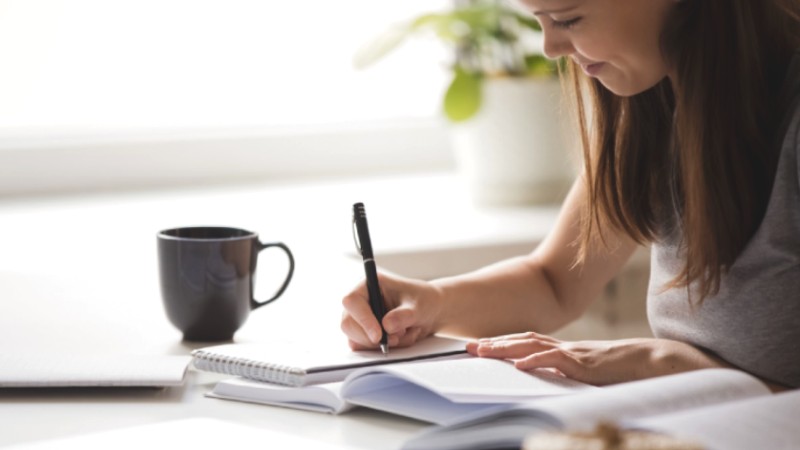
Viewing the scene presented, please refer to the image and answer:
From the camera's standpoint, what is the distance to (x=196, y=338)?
1.26m

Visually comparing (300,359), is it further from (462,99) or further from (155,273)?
(462,99)

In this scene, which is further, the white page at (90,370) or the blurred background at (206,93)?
the blurred background at (206,93)

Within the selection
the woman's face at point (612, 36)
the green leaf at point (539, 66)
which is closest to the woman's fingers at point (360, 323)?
the woman's face at point (612, 36)

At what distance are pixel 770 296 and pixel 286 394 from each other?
45 cm

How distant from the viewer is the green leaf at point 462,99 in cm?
212

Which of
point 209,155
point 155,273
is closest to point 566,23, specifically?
point 155,273

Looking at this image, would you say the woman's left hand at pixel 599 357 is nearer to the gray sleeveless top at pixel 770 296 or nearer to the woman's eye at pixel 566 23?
the gray sleeveless top at pixel 770 296

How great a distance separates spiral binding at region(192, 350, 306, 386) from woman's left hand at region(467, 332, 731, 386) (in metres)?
0.18

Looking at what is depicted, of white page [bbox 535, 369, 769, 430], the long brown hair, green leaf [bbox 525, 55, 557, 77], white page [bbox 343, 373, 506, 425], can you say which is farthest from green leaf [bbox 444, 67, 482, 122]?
white page [bbox 535, 369, 769, 430]

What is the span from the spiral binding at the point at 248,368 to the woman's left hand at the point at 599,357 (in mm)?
176

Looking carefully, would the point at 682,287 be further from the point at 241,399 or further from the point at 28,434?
the point at 28,434

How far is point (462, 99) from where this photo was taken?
2125mm

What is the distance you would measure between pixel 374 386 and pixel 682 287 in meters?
0.38

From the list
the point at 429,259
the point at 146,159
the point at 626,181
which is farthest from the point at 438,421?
the point at 146,159
